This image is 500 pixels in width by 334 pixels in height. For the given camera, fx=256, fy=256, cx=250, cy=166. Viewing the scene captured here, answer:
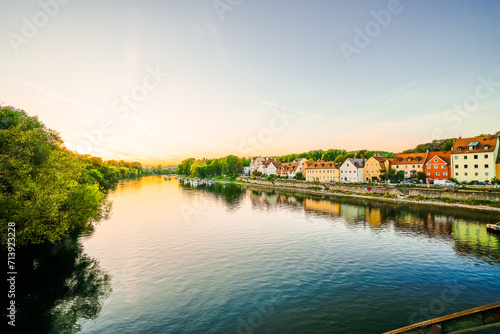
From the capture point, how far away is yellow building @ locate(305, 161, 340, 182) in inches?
3588

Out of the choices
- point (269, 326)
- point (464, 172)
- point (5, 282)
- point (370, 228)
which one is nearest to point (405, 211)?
point (370, 228)

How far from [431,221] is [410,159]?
142 feet

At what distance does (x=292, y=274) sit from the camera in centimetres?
2048

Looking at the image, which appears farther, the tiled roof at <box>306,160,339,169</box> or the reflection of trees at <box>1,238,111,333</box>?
the tiled roof at <box>306,160,339,169</box>

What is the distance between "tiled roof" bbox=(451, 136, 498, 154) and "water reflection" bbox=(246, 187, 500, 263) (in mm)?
22364

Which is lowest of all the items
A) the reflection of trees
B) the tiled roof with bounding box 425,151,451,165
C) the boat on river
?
the reflection of trees

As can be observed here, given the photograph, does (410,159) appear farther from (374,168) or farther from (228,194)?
(228,194)

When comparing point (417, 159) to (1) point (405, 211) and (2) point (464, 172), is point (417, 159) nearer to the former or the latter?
(2) point (464, 172)

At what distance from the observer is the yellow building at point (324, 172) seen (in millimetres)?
91125

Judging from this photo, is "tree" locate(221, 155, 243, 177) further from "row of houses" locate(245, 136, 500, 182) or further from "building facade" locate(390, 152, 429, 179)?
"building facade" locate(390, 152, 429, 179)

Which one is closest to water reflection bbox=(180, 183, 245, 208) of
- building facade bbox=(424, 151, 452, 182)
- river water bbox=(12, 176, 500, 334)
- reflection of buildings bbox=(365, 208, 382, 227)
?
river water bbox=(12, 176, 500, 334)

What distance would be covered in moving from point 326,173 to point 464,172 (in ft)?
132

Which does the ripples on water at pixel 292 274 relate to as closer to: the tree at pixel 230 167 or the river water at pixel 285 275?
the river water at pixel 285 275

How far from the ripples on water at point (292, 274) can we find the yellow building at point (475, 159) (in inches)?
937
